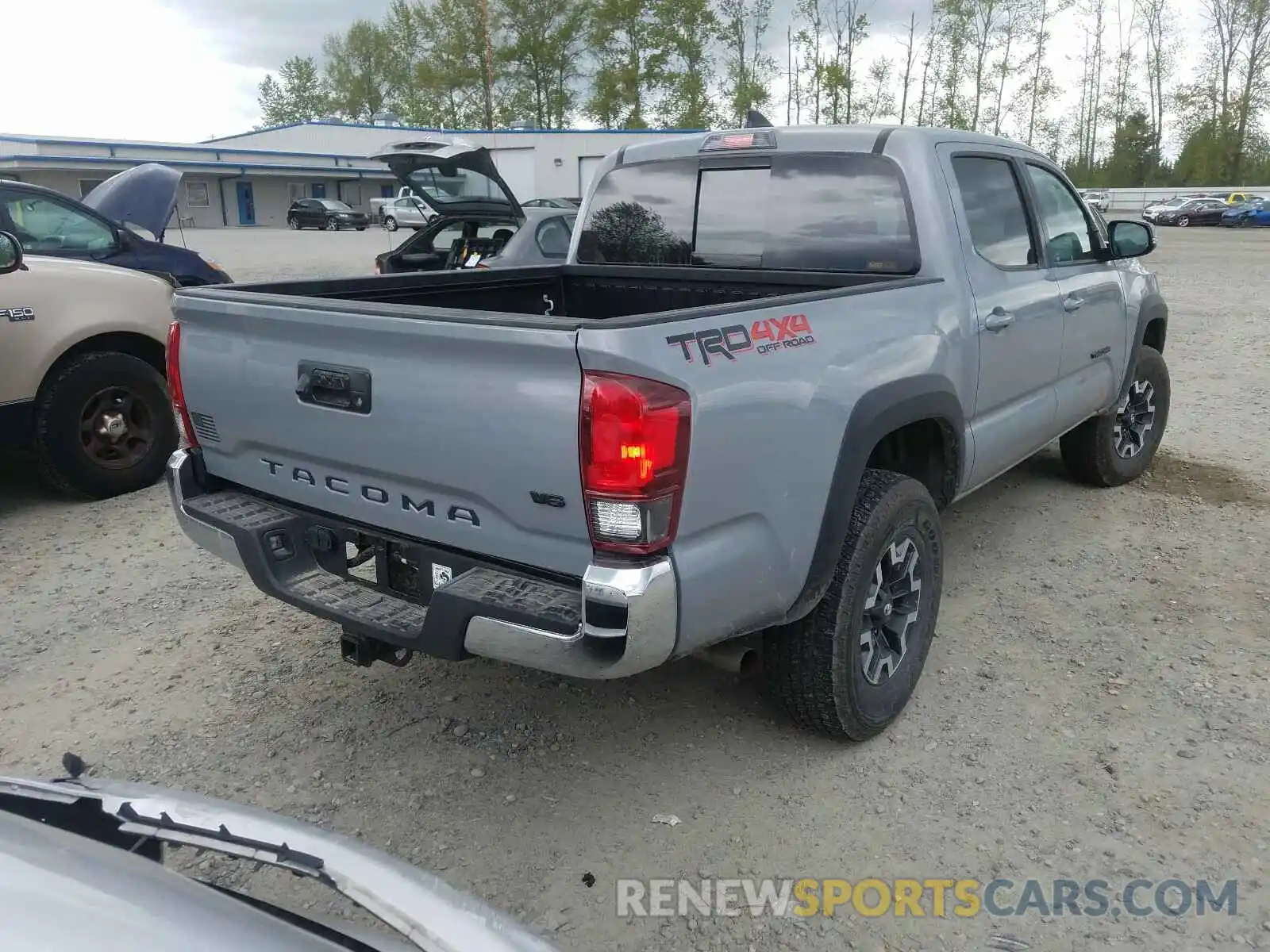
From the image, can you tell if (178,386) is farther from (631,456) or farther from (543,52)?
(543,52)

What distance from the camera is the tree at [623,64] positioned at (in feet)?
179

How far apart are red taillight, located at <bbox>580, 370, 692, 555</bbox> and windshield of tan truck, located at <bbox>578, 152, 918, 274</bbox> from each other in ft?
5.69

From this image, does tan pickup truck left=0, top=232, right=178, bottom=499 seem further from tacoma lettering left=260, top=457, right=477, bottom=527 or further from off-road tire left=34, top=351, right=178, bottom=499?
tacoma lettering left=260, top=457, right=477, bottom=527

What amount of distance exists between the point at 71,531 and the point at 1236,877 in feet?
18.0

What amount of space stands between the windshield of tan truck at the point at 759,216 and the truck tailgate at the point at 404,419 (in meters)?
1.89

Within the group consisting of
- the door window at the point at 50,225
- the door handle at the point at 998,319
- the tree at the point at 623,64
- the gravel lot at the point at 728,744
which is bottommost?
the gravel lot at the point at 728,744

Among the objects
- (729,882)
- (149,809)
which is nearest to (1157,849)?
(729,882)

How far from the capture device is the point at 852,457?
2.90 metres

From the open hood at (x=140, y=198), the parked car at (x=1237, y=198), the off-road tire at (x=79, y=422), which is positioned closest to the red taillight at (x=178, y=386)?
the off-road tire at (x=79, y=422)

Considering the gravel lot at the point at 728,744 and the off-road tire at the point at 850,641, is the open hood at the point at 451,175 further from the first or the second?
the off-road tire at the point at 850,641

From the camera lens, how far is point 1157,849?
2770 millimetres

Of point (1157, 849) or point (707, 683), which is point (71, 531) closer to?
point (707, 683)

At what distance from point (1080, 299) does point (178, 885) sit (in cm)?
443

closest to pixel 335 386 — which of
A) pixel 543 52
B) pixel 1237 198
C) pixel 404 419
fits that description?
pixel 404 419
